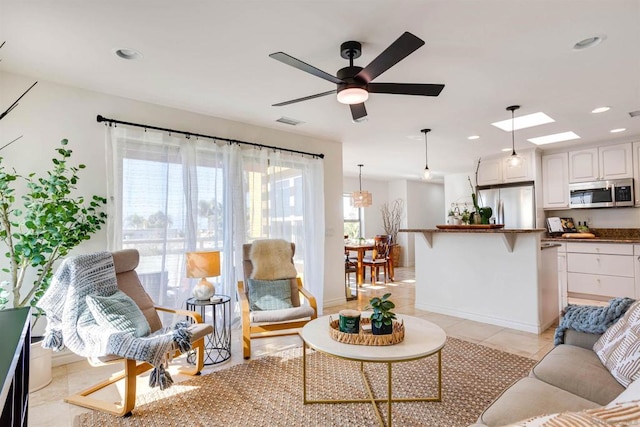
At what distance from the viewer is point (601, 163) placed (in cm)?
513

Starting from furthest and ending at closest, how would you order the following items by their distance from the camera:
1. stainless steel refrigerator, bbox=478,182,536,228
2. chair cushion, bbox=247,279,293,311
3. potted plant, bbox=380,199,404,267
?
potted plant, bbox=380,199,404,267, stainless steel refrigerator, bbox=478,182,536,228, chair cushion, bbox=247,279,293,311

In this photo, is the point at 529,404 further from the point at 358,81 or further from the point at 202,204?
the point at 202,204

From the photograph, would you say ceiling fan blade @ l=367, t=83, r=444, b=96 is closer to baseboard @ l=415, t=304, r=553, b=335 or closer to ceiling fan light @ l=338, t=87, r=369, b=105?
ceiling fan light @ l=338, t=87, r=369, b=105

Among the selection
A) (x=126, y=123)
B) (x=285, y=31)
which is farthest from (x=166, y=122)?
(x=285, y=31)

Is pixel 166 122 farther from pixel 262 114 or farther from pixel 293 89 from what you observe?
pixel 293 89

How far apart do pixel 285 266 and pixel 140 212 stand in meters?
1.56

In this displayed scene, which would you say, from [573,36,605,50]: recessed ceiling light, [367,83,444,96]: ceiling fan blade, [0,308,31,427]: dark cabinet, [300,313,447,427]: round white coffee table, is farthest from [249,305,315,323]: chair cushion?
[573,36,605,50]: recessed ceiling light

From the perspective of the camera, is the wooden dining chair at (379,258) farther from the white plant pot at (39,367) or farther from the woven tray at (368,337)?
the white plant pot at (39,367)

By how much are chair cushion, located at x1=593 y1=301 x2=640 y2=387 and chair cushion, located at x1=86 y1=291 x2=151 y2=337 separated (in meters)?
2.72

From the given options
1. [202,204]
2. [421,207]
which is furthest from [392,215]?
[202,204]

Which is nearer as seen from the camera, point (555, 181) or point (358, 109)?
point (358, 109)

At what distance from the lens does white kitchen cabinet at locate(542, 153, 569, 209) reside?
548cm

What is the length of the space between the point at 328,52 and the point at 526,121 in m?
3.04

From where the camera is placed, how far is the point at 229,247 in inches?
151
